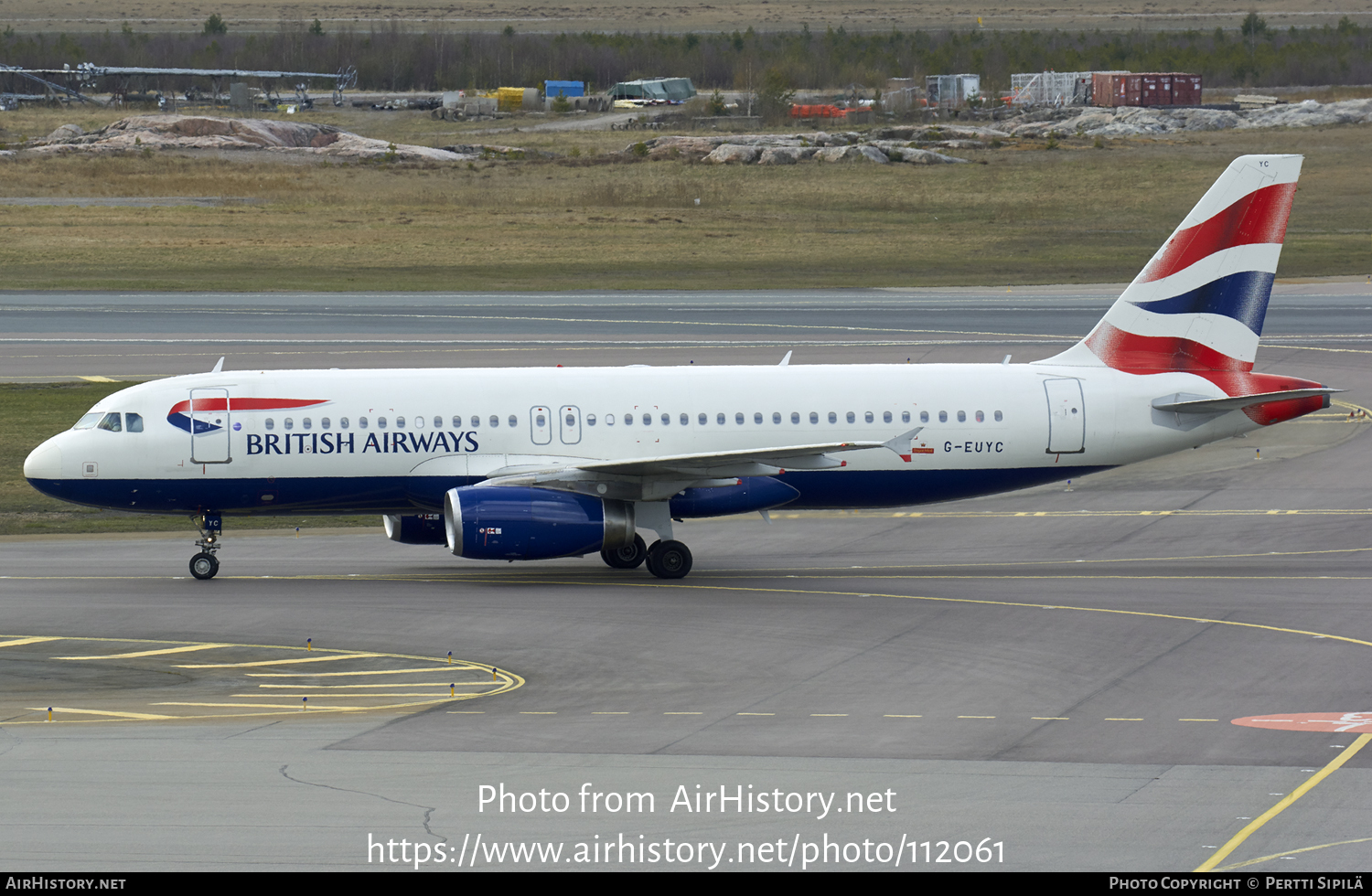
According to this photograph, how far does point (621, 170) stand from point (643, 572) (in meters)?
97.8

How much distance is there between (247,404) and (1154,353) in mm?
19721

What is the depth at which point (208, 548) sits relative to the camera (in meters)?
34.3

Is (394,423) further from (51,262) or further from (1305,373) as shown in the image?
(51,262)

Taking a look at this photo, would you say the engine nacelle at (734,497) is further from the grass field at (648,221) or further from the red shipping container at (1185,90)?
the red shipping container at (1185,90)

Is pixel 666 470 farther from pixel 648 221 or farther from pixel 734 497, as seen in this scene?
pixel 648 221

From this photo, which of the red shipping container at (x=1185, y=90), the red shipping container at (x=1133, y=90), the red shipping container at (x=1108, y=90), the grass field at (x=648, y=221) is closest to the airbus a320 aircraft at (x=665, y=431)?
the grass field at (x=648, y=221)

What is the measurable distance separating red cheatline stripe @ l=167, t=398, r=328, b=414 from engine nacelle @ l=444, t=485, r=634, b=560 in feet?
12.8

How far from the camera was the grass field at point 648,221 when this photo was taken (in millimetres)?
87562

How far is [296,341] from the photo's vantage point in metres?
64.4

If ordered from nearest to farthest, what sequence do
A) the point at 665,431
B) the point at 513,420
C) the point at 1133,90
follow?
the point at 513,420, the point at 665,431, the point at 1133,90

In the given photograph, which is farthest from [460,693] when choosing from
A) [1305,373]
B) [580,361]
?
[1305,373]

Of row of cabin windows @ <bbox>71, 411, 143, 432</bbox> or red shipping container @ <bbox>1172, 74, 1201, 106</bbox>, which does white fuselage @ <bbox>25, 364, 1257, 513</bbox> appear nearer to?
row of cabin windows @ <bbox>71, 411, 143, 432</bbox>

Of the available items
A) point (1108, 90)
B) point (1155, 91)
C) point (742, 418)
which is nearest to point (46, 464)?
point (742, 418)

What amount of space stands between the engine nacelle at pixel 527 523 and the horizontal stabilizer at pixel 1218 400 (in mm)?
12158
